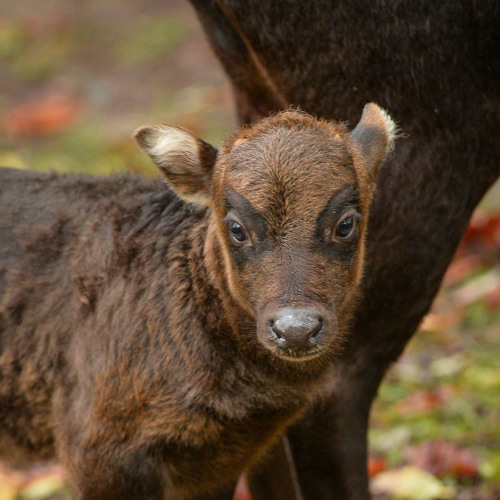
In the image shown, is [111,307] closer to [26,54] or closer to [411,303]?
[411,303]

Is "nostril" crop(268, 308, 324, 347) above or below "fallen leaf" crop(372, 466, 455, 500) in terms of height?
above

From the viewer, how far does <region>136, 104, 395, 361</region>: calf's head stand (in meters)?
4.61

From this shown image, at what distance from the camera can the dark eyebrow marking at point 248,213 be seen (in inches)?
187

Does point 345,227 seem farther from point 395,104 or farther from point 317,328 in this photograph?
point 395,104

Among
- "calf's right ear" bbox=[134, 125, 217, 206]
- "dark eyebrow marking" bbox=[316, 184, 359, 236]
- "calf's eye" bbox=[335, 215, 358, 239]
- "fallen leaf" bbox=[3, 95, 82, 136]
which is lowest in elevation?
"calf's eye" bbox=[335, 215, 358, 239]

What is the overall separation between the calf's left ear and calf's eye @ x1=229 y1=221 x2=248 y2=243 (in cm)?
73

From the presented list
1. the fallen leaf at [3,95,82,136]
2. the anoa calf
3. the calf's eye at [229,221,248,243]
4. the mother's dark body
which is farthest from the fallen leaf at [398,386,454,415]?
the fallen leaf at [3,95,82,136]

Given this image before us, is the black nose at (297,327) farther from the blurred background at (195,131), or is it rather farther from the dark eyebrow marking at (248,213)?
the blurred background at (195,131)

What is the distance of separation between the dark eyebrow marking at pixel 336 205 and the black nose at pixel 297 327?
16.6 inches

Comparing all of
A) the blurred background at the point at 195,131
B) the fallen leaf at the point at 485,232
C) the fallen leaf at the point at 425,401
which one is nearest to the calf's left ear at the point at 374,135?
the blurred background at the point at 195,131

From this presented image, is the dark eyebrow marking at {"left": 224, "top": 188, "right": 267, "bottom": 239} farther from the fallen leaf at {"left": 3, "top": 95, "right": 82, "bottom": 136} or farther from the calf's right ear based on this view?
the fallen leaf at {"left": 3, "top": 95, "right": 82, "bottom": 136}

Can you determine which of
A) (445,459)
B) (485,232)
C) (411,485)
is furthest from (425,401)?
(485,232)

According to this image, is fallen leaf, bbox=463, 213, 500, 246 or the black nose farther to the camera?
fallen leaf, bbox=463, 213, 500, 246

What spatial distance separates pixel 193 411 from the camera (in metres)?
5.01
